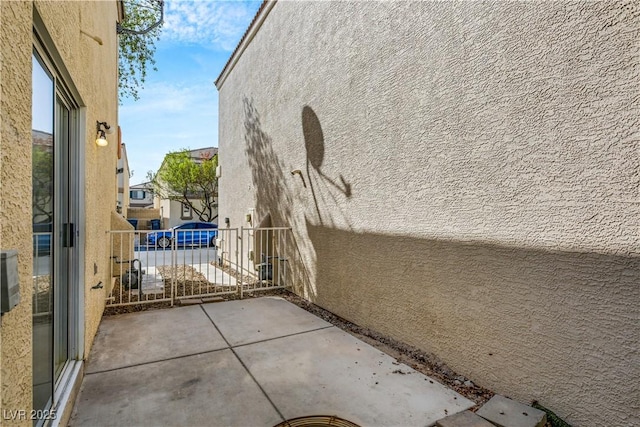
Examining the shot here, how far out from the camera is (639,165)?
1813mm

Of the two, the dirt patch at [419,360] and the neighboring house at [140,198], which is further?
the neighboring house at [140,198]

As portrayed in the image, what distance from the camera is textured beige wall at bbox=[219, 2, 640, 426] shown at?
76.0 inches

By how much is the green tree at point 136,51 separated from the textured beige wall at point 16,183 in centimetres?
1122

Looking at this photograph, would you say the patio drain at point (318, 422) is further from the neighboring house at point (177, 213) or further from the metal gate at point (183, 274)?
the neighboring house at point (177, 213)

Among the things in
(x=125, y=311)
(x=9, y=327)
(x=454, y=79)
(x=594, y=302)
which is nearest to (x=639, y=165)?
(x=594, y=302)

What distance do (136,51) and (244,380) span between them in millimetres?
12319

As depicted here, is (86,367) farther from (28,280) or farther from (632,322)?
(632,322)

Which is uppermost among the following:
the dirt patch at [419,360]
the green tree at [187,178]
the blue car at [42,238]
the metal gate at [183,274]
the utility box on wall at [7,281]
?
the green tree at [187,178]

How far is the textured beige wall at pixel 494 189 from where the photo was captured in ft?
6.33

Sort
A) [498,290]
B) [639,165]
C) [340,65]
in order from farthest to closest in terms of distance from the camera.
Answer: [340,65]
[498,290]
[639,165]

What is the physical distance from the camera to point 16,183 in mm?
1228

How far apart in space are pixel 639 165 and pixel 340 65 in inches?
136

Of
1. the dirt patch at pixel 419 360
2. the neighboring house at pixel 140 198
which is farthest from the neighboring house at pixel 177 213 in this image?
the dirt patch at pixel 419 360

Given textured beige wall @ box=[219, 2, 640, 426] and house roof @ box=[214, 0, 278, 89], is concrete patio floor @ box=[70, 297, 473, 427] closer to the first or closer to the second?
textured beige wall @ box=[219, 2, 640, 426]
